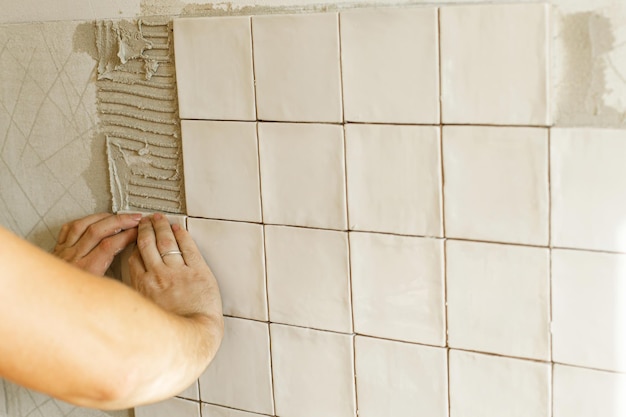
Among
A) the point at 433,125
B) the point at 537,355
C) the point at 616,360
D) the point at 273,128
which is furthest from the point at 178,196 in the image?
the point at 616,360

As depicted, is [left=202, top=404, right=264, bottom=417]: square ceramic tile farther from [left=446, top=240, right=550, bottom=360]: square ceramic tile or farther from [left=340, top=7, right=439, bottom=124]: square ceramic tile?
[left=340, top=7, right=439, bottom=124]: square ceramic tile

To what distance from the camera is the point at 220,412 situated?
1562 mm

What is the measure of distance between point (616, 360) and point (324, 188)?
49 centimetres

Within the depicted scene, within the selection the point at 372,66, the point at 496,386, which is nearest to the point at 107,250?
the point at 372,66

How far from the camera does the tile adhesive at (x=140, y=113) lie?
4.83 ft

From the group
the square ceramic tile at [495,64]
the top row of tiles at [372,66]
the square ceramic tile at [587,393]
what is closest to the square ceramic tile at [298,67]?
the top row of tiles at [372,66]

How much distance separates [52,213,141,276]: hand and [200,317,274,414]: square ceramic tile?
0.24 metres

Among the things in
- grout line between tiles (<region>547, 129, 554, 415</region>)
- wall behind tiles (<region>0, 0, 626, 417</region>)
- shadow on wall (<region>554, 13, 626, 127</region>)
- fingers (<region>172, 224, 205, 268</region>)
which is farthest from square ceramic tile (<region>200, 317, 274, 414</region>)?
shadow on wall (<region>554, 13, 626, 127</region>)

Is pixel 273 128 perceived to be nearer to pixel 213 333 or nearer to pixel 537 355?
pixel 213 333

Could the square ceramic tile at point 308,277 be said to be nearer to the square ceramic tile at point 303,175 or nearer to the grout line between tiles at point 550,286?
the square ceramic tile at point 303,175

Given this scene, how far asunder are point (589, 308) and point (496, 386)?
→ 192 mm

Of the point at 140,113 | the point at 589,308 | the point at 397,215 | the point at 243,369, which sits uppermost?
the point at 140,113

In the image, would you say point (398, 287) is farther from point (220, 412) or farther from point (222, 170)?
point (220, 412)

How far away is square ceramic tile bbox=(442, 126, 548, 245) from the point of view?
1.17 metres
